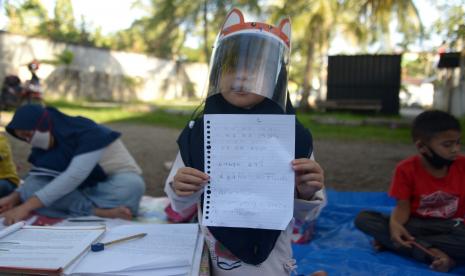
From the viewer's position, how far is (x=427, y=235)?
2398mm

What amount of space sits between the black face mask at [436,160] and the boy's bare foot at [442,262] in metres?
0.48

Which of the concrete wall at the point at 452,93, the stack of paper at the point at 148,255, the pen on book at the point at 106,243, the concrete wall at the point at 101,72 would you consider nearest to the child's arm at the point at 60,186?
the stack of paper at the point at 148,255

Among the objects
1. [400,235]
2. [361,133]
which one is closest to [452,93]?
[361,133]

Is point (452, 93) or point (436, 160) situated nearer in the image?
point (436, 160)

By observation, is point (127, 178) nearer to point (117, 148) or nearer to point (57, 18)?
point (117, 148)

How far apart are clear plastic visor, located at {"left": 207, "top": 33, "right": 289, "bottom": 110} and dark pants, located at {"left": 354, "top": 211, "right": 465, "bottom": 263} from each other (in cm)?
138

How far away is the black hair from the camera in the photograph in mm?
2326

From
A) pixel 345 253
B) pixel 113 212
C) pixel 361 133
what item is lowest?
pixel 361 133

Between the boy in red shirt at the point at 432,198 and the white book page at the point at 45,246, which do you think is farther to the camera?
the boy in red shirt at the point at 432,198

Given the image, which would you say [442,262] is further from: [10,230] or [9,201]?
[9,201]

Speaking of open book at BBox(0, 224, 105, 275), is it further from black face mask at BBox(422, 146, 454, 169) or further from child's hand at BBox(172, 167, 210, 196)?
black face mask at BBox(422, 146, 454, 169)

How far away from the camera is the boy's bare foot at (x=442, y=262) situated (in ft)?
7.37

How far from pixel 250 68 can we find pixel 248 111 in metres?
0.15

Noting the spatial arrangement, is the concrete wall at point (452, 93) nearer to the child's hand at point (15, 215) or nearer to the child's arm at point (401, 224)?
the child's arm at point (401, 224)
